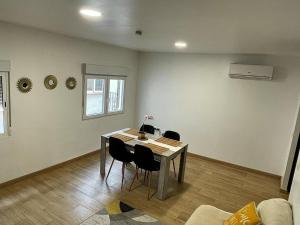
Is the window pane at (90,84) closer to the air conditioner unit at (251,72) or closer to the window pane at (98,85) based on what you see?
the window pane at (98,85)

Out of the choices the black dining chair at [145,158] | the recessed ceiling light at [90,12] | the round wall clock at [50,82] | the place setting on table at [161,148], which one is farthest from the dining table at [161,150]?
A: the recessed ceiling light at [90,12]

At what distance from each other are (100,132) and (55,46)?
2140mm

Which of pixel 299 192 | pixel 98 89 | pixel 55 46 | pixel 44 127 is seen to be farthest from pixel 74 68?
pixel 299 192

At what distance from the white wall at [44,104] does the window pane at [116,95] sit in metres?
0.60

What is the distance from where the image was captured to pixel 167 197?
3471mm

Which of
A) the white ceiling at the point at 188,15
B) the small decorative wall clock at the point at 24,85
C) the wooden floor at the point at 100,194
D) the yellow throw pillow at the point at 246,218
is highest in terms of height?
the white ceiling at the point at 188,15

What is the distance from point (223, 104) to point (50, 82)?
3.52 metres

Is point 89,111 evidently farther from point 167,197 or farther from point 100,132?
point 167,197

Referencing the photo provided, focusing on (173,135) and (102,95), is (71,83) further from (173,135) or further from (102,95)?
(173,135)

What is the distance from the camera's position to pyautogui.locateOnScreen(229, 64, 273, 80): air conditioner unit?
4172mm

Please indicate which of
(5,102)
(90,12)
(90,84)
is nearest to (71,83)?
(90,84)

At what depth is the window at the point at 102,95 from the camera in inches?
184

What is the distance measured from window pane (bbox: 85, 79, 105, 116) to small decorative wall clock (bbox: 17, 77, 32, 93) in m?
1.26

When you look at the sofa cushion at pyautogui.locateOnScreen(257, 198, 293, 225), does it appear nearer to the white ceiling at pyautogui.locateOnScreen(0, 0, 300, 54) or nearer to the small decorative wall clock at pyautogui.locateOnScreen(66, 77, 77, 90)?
the white ceiling at pyautogui.locateOnScreen(0, 0, 300, 54)
